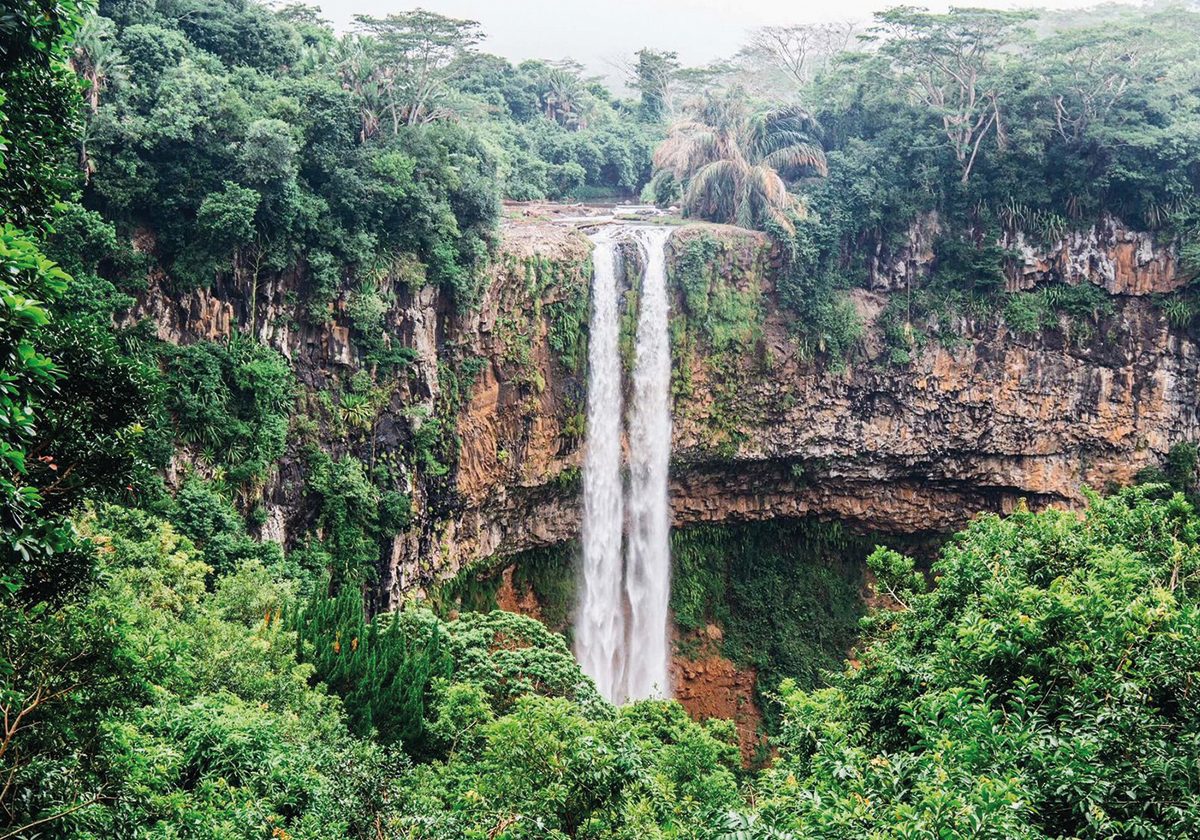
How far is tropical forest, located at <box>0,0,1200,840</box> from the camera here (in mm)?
6070

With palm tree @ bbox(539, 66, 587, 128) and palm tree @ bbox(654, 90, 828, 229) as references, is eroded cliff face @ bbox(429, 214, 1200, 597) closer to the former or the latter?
palm tree @ bbox(654, 90, 828, 229)

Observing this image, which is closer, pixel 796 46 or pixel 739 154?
pixel 739 154

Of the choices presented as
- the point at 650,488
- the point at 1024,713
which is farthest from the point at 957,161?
the point at 1024,713

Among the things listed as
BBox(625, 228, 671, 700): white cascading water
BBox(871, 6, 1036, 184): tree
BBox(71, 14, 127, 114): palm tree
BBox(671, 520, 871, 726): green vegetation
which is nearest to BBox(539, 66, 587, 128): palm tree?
BBox(625, 228, 671, 700): white cascading water

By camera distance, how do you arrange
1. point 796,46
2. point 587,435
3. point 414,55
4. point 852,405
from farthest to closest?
point 796,46, point 852,405, point 587,435, point 414,55

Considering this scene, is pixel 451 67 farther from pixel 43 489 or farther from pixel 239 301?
pixel 43 489

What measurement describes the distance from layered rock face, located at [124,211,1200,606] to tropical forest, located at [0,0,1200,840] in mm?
94

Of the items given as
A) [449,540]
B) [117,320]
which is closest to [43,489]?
[117,320]

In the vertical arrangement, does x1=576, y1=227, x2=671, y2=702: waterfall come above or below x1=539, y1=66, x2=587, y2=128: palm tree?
below

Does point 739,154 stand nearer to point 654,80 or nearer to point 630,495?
point 630,495

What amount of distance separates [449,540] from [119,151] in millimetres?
9127

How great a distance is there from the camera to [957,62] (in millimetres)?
21938

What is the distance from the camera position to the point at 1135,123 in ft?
68.1

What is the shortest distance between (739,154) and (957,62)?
558cm
